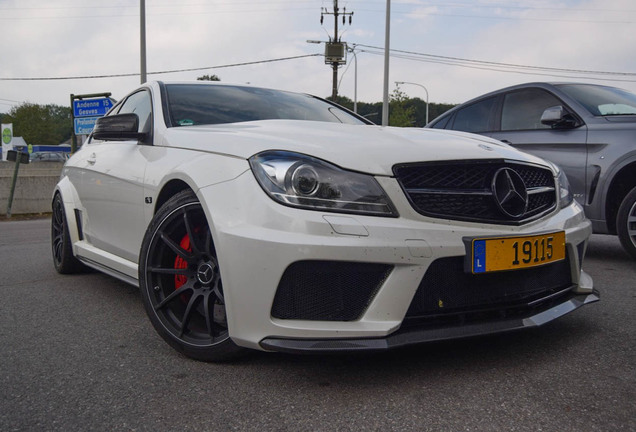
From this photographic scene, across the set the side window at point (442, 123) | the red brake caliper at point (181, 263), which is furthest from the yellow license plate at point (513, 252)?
the side window at point (442, 123)

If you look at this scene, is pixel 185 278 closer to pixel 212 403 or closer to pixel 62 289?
pixel 212 403

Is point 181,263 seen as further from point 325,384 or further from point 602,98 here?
point 602,98

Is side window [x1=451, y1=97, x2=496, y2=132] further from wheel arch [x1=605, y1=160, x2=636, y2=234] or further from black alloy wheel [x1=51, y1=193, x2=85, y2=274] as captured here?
black alloy wheel [x1=51, y1=193, x2=85, y2=274]

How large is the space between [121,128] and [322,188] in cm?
157

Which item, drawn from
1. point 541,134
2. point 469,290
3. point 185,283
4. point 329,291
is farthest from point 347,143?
point 541,134

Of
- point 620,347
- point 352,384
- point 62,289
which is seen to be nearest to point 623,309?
point 620,347

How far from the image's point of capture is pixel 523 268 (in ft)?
8.14

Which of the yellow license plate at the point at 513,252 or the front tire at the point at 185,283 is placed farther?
the front tire at the point at 185,283

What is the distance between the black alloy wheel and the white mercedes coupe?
182 centimetres

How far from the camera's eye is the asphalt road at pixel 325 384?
6.65 feet

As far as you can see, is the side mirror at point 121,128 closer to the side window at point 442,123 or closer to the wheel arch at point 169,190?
the wheel arch at point 169,190

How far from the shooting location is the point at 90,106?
791 inches

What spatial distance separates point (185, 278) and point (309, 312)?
2.94 ft

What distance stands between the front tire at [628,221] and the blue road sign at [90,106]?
17976 mm
